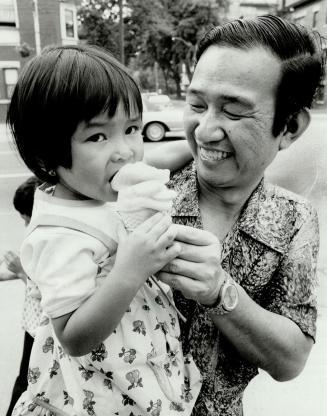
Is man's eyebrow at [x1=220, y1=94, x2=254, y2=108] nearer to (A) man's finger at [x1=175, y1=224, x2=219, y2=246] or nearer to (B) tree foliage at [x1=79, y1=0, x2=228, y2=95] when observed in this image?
(A) man's finger at [x1=175, y1=224, x2=219, y2=246]

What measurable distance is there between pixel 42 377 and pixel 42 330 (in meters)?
0.13

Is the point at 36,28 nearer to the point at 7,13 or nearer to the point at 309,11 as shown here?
the point at 7,13

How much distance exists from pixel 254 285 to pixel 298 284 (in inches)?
5.1

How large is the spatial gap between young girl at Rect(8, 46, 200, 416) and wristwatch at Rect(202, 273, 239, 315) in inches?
6.2

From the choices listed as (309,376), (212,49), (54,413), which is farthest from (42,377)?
(309,376)

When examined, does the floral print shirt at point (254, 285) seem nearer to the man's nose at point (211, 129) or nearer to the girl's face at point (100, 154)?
the man's nose at point (211, 129)

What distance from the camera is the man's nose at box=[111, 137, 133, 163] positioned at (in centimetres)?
108

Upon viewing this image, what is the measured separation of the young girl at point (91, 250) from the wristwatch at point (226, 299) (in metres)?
0.16

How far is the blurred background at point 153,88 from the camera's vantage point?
2746 mm

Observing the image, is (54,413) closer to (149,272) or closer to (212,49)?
(149,272)

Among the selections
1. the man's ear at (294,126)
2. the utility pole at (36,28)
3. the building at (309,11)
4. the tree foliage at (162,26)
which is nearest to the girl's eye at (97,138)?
the man's ear at (294,126)

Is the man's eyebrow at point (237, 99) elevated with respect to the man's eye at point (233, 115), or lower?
elevated

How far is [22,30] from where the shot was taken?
21094 millimetres

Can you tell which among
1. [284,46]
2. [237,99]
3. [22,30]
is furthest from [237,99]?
[22,30]
